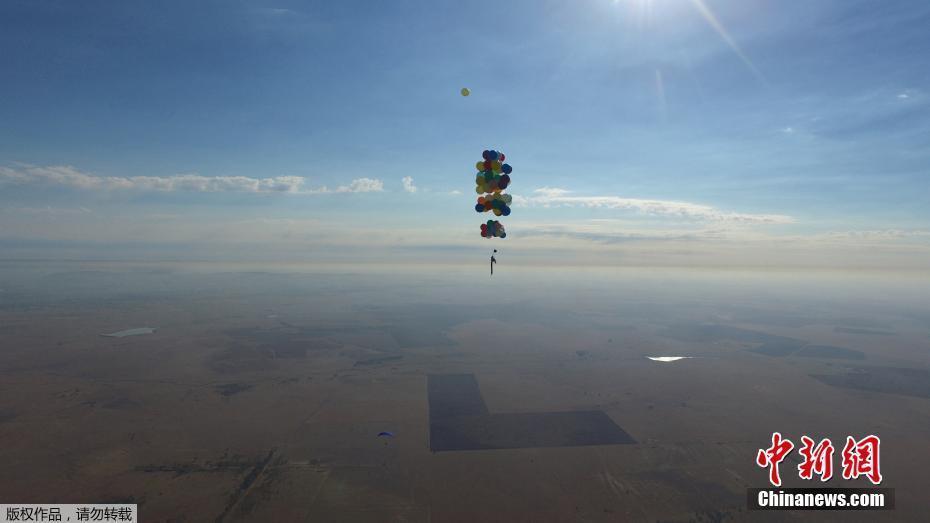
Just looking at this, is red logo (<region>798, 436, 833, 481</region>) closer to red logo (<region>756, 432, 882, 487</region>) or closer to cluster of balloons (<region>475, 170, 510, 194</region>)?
red logo (<region>756, 432, 882, 487</region>)

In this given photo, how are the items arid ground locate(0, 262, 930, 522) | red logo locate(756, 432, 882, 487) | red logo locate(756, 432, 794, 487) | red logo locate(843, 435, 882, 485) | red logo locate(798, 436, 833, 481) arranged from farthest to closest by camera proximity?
red logo locate(843, 435, 882, 485)
red logo locate(756, 432, 882, 487)
red logo locate(798, 436, 833, 481)
red logo locate(756, 432, 794, 487)
arid ground locate(0, 262, 930, 522)

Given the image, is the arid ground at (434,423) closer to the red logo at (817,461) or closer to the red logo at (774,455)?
the red logo at (774,455)

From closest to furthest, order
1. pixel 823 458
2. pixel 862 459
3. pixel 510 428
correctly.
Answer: pixel 823 458, pixel 862 459, pixel 510 428

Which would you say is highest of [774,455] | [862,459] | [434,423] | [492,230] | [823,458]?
[492,230]

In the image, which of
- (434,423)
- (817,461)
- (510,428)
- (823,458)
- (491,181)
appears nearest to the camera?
(491,181)

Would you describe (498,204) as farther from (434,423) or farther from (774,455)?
(774,455)

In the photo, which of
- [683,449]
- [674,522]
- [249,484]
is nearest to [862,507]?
[683,449]

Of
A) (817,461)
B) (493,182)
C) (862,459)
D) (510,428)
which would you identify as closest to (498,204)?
(493,182)

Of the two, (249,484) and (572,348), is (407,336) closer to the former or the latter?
(572,348)

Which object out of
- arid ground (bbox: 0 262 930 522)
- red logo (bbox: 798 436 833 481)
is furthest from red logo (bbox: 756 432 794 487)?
red logo (bbox: 798 436 833 481)
